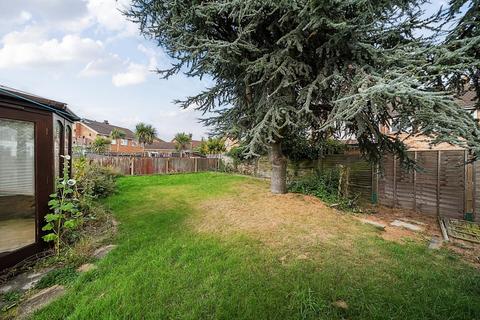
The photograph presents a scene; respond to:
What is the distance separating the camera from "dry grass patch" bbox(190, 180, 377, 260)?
4074 mm

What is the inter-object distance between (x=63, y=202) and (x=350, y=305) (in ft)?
14.0

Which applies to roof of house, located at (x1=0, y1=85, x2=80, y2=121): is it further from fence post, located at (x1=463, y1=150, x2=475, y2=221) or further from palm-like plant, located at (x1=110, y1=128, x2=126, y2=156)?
palm-like plant, located at (x1=110, y1=128, x2=126, y2=156)

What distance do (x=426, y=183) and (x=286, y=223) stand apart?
14.9 ft

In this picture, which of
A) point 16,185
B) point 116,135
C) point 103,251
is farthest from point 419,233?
point 116,135

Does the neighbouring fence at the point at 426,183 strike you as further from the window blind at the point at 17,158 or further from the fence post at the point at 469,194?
the window blind at the point at 17,158

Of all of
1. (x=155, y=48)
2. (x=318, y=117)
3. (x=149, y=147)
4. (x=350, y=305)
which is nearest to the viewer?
(x=350, y=305)

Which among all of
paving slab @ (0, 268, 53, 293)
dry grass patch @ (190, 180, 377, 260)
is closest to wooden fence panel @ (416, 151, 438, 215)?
dry grass patch @ (190, 180, 377, 260)

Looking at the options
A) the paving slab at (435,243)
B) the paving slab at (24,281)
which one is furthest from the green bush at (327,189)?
the paving slab at (24,281)

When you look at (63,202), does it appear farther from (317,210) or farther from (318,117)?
(318,117)

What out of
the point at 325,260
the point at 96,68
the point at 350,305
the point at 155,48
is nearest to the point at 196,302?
the point at 350,305

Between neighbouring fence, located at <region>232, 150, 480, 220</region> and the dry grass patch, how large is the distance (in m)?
2.17

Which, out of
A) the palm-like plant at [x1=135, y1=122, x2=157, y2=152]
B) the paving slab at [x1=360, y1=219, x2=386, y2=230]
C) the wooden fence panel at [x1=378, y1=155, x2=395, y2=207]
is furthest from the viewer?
the palm-like plant at [x1=135, y1=122, x2=157, y2=152]

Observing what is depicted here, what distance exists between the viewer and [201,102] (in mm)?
7535

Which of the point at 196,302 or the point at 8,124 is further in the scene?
the point at 8,124
